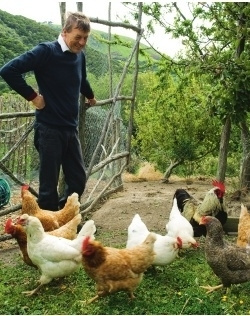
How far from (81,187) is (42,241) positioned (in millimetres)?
1115

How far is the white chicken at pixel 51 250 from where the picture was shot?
3666mm

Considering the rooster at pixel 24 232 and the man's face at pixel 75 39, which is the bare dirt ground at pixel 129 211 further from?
the man's face at pixel 75 39

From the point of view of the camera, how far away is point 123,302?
3.69m

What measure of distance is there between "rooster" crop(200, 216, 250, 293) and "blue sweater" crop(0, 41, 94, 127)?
1.63m

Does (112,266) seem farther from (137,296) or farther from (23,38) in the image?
(23,38)

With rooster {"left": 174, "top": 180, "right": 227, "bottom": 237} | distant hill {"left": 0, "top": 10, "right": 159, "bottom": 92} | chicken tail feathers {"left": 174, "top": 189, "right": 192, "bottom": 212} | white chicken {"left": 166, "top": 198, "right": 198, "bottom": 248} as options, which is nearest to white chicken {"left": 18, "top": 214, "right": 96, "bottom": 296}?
white chicken {"left": 166, "top": 198, "right": 198, "bottom": 248}

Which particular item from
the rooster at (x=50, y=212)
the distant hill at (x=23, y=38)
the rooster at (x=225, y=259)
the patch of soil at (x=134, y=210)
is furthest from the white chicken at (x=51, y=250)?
the distant hill at (x=23, y=38)

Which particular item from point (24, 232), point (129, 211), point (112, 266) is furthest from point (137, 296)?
point (129, 211)

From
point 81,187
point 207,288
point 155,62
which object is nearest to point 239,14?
point 155,62

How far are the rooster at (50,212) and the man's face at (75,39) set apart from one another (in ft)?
4.26

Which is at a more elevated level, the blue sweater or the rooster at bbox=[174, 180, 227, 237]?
the blue sweater

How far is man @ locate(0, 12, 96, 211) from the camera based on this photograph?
4.01m

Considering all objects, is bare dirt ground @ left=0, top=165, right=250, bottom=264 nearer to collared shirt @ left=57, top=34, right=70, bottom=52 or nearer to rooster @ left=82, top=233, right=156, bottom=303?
rooster @ left=82, top=233, right=156, bottom=303

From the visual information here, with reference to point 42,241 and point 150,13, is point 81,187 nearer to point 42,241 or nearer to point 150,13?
point 42,241
